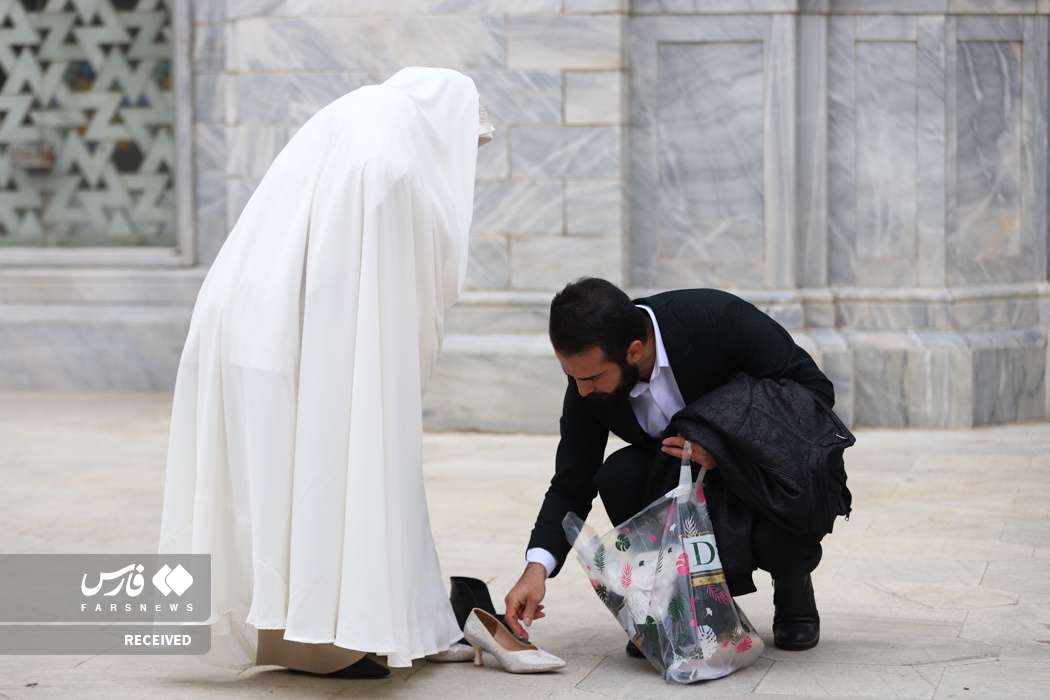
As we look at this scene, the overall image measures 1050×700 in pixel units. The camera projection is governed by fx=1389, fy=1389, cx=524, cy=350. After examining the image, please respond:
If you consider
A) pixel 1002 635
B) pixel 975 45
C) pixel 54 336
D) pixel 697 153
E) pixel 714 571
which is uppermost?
pixel 975 45

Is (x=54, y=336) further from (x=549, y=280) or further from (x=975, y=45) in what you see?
(x=975, y=45)

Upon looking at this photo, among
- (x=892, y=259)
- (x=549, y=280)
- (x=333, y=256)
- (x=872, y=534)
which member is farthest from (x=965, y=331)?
(x=333, y=256)

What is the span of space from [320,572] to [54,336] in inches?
263

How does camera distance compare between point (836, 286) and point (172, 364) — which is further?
point (172, 364)

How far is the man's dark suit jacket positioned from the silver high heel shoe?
0.73 feet

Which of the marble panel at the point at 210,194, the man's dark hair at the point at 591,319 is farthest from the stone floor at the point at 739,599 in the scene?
the marble panel at the point at 210,194

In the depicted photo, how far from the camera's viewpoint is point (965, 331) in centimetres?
771

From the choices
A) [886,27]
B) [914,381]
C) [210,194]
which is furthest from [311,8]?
[914,381]

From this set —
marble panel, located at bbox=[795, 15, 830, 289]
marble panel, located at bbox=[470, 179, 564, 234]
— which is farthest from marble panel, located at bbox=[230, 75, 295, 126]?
marble panel, located at bbox=[795, 15, 830, 289]

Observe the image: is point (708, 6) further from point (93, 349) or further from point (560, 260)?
point (93, 349)

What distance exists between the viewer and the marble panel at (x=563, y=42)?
7.52 metres

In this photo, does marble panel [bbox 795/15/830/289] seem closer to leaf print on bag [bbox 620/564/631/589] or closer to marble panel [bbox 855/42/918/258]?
marble panel [bbox 855/42/918/258]

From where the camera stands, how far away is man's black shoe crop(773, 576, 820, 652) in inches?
143

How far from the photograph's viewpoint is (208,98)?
944cm
